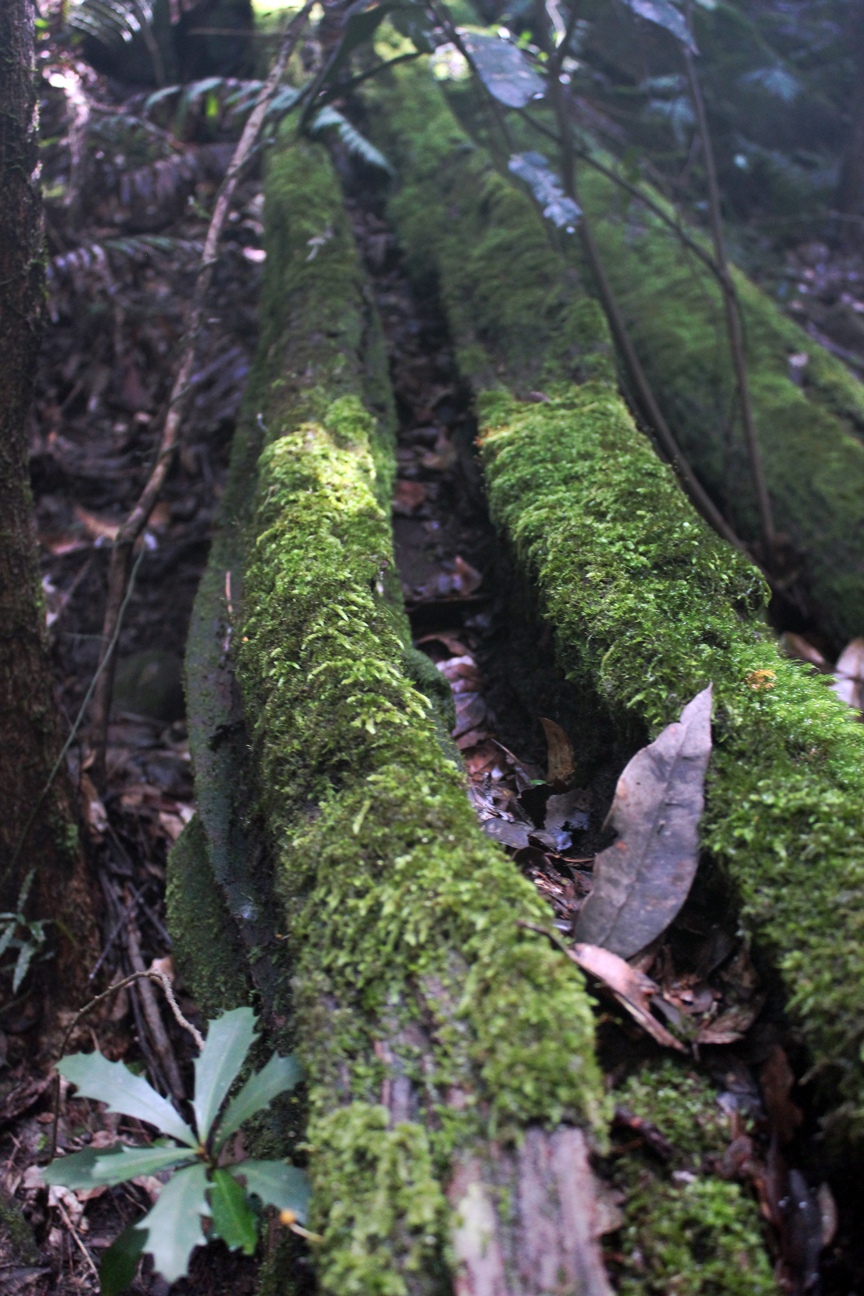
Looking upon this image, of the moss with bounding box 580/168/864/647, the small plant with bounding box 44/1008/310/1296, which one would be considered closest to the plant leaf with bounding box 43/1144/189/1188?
the small plant with bounding box 44/1008/310/1296

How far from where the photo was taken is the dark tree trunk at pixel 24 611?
223cm

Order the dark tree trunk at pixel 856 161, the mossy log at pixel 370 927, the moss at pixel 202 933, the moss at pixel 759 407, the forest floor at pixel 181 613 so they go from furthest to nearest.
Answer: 1. the dark tree trunk at pixel 856 161
2. the moss at pixel 759 407
3. the moss at pixel 202 933
4. the forest floor at pixel 181 613
5. the mossy log at pixel 370 927

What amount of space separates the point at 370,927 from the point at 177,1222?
475 mm

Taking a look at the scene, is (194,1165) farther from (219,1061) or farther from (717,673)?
(717,673)

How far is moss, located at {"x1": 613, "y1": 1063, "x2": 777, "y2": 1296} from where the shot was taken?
981mm

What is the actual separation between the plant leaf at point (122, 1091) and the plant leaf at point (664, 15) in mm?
4122

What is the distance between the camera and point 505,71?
3137mm

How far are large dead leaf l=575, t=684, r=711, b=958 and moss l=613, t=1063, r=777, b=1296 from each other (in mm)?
253

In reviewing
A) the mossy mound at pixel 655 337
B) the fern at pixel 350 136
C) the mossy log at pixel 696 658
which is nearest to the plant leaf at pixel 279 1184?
the mossy log at pixel 696 658

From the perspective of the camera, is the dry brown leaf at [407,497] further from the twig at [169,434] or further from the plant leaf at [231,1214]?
the plant leaf at [231,1214]

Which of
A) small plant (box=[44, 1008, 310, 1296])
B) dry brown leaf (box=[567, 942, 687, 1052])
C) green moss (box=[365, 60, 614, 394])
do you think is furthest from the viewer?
green moss (box=[365, 60, 614, 394])

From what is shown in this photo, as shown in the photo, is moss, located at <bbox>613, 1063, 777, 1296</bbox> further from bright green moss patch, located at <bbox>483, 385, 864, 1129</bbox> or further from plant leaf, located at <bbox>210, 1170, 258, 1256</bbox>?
plant leaf, located at <bbox>210, 1170, 258, 1256</bbox>

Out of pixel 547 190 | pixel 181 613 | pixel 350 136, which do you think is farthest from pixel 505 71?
pixel 181 613

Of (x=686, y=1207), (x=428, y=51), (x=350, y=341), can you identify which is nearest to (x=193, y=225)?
(x=428, y=51)
